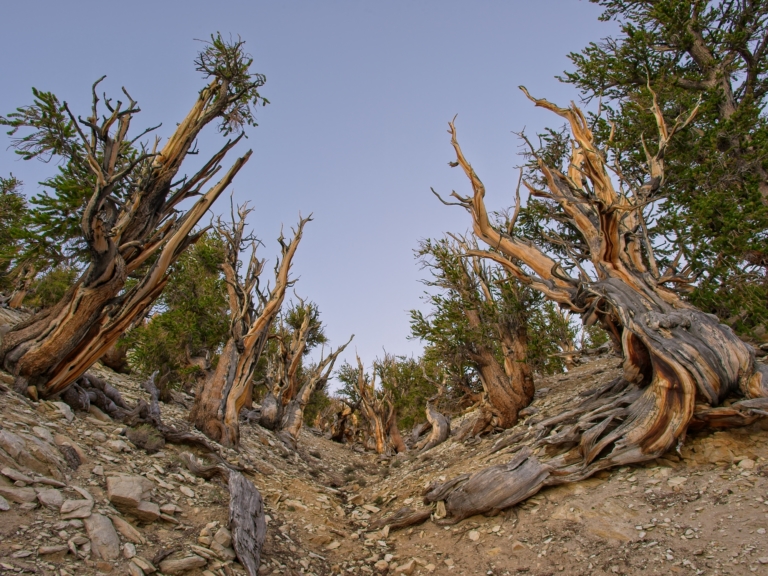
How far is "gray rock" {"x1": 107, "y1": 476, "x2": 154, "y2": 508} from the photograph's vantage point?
346 cm

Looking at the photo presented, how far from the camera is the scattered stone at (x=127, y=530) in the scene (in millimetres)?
3110

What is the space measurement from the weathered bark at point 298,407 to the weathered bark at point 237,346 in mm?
2471

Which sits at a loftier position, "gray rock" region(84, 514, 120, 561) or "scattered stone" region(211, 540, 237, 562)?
"gray rock" region(84, 514, 120, 561)

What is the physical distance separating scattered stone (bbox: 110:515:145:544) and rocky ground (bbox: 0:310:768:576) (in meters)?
0.01

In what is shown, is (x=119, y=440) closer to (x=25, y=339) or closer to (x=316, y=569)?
(x=25, y=339)

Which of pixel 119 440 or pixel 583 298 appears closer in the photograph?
pixel 119 440

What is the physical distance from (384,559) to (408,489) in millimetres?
2077

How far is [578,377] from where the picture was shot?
970 cm

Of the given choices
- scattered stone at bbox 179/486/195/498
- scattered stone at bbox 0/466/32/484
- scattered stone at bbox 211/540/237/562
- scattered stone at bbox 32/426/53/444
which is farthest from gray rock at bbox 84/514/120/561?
scattered stone at bbox 32/426/53/444

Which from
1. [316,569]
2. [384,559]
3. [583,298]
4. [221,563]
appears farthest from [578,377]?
[221,563]

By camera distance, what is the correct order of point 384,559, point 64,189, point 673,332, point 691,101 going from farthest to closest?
point 691,101 → point 64,189 → point 673,332 → point 384,559

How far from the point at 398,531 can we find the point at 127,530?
9.73 feet

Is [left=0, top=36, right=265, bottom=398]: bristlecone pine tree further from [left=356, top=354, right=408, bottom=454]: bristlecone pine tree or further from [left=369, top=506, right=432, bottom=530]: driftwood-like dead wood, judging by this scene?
[left=356, top=354, right=408, bottom=454]: bristlecone pine tree

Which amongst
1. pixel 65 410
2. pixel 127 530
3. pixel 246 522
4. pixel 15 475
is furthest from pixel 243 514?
pixel 65 410
